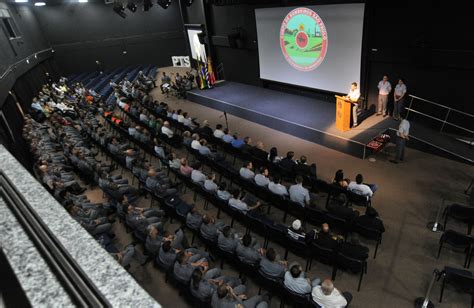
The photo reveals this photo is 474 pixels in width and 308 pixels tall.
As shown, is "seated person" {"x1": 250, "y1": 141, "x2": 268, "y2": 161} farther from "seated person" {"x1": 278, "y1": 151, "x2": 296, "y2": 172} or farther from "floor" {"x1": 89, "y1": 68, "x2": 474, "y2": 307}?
"floor" {"x1": 89, "y1": 68, "x2": 474, "y2": 307}

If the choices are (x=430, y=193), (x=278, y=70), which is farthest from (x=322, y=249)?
(x=278, y=70)

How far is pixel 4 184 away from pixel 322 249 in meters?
4.47

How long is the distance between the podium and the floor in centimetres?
86

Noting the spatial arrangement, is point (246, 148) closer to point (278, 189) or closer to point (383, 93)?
point (278, 189)

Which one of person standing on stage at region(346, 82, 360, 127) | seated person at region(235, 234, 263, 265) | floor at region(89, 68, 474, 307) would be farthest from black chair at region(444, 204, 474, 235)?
person standing on stage at region(346, 82, 360, 127)

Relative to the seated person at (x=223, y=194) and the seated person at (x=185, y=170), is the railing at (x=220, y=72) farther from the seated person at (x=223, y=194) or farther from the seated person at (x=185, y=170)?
the seated person at (x=223, y=194)

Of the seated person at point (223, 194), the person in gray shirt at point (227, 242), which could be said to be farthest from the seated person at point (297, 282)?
the seated person at point (223, 194)

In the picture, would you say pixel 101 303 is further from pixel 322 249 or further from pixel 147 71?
pixel 147 71

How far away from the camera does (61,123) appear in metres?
12.1

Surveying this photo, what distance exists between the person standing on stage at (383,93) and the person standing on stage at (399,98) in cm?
25

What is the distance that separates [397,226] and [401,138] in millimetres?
2806

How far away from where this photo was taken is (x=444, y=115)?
8.87 m

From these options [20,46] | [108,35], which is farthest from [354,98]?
[108,35]

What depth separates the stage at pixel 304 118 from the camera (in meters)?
8.78
